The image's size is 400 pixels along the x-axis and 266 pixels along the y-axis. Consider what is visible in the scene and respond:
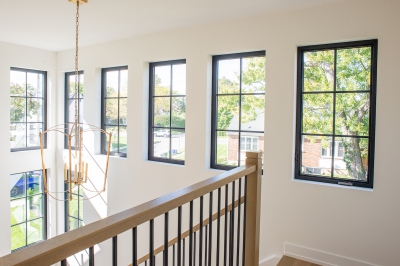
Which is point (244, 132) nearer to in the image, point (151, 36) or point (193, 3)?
point (193, 3)

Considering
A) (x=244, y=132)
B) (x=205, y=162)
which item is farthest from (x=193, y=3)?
(x=205, y=162)

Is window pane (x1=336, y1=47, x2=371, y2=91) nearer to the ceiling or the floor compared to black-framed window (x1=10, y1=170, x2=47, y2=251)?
nearer to the ceiling

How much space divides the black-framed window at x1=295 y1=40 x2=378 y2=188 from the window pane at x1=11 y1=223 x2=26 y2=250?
4471 mm

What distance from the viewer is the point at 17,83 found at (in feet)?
15.7

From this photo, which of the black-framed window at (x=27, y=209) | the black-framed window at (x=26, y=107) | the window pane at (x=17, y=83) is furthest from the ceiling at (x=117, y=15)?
the black-framed window at (x=27, y=209)

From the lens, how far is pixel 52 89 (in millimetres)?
5207

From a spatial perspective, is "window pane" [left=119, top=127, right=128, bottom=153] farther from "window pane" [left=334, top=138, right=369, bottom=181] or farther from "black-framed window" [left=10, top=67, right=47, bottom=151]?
"window pane" [left=334, top=138, right=369, bottom=181]

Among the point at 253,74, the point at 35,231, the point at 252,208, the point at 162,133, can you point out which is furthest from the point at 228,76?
the point at 35,231

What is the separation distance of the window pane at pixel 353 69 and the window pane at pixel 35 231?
5.11 meters

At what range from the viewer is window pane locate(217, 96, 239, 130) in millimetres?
3508

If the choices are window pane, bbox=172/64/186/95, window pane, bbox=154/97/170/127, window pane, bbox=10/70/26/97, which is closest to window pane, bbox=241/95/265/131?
window pane, bbox=172/64/186/95

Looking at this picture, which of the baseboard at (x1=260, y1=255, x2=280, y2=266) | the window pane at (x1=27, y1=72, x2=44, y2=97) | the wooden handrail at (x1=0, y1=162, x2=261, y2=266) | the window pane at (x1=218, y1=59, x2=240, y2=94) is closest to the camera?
the wooden handrail at (x1=0, y1=162, x2=261, y2=266)

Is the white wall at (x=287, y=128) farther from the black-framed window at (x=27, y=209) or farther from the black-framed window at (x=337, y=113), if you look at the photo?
the black-framed window at (x=27, y=209)

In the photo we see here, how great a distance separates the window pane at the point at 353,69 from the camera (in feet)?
9.05
